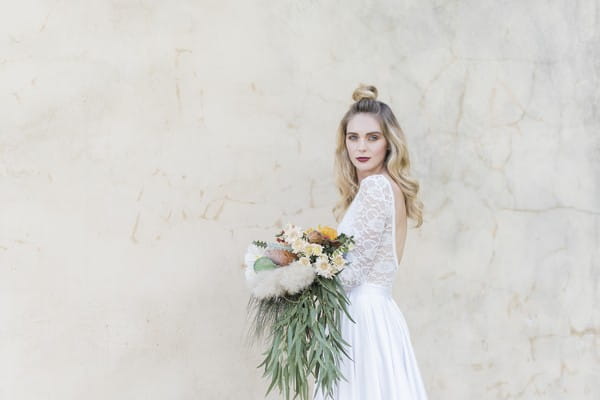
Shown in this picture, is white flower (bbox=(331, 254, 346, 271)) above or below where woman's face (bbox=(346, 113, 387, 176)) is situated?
below

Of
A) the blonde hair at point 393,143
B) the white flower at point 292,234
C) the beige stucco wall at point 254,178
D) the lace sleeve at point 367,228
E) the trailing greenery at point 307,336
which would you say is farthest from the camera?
the beige stucco wall at point 254,178

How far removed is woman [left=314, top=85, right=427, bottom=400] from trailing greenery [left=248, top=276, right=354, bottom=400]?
0.41 feet

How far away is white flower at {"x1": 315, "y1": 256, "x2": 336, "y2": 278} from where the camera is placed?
2.92 meters

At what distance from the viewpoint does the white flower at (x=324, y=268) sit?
292 centimetres

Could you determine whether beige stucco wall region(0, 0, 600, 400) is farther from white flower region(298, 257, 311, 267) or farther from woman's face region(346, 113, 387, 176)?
white flower region(298, 257, 311, 267)

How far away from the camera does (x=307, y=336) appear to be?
2.98 meters

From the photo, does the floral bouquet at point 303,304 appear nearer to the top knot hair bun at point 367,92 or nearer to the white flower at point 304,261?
the white flower at point 304,261

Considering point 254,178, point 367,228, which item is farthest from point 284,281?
point 254,178

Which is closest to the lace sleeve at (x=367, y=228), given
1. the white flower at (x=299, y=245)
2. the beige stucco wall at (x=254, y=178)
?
the white flower at (x=299, y=245)

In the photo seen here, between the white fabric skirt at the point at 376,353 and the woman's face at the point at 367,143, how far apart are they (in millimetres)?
524

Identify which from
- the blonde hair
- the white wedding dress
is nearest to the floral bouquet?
the white wedding dress

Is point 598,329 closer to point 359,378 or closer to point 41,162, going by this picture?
point 359,378

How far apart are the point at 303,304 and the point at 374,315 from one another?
0.35 m

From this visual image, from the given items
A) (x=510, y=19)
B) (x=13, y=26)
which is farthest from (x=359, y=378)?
(x=510, y=19)
